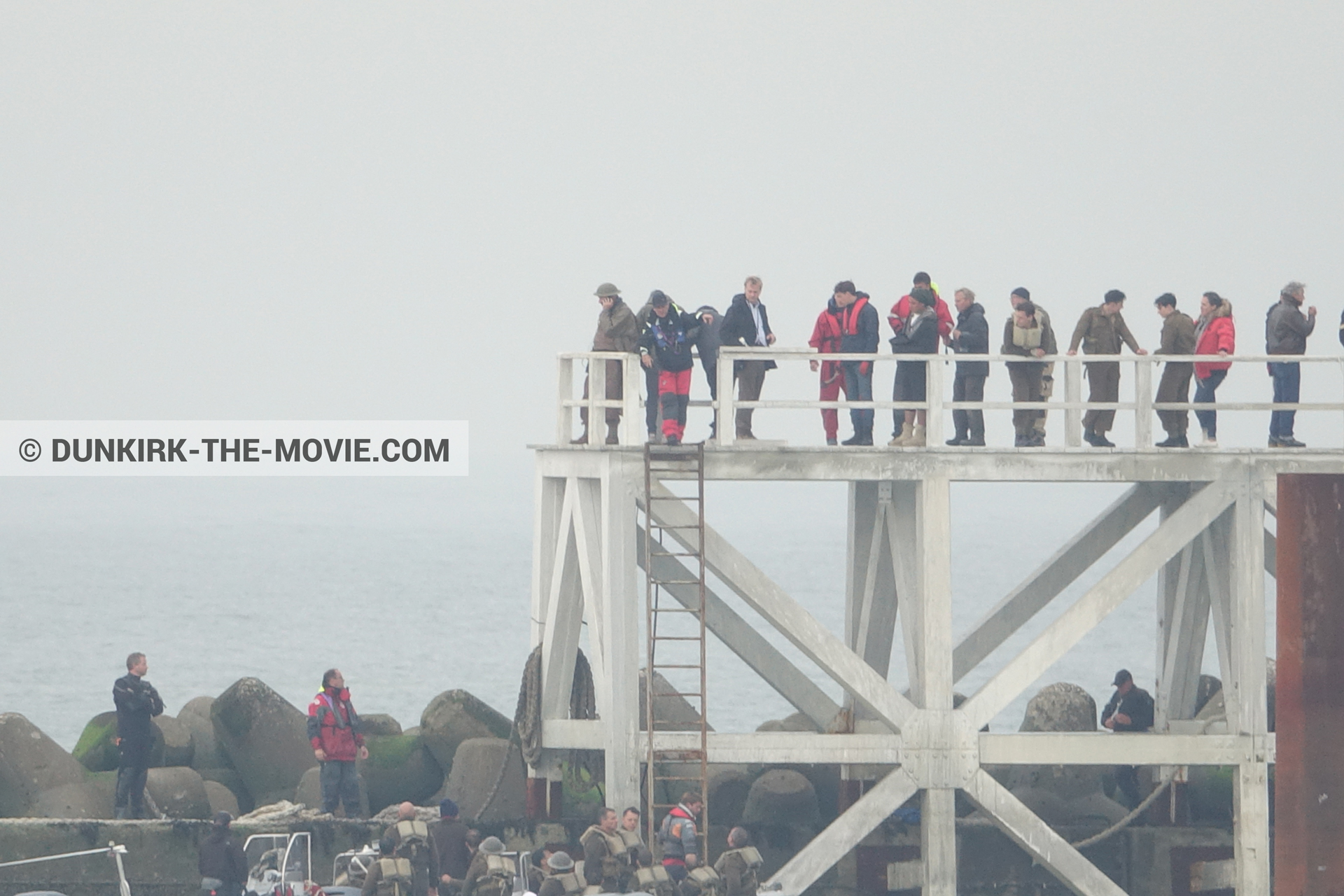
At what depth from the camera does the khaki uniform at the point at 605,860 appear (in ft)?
75.4

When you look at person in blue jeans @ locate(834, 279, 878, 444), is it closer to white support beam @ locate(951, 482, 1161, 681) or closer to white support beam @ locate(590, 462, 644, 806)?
white support beam @ locate(590, 462, 644, 806)

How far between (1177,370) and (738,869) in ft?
25.0

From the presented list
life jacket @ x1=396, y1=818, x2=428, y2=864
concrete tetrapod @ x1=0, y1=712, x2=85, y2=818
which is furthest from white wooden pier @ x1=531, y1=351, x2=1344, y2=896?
concrete tetrapod @ x1=0, y1=712, x2=85, y2=818

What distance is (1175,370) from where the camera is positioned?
26469 millimetres

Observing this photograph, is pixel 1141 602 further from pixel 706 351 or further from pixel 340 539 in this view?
pixel 706 351

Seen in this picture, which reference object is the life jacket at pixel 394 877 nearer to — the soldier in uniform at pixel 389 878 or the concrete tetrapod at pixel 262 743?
the soldier in uniform at pixel 389 878

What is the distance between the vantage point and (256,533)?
184 meters

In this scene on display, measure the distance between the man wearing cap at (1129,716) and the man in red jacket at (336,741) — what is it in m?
8.56

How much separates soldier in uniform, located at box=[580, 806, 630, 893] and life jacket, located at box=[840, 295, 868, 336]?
5957mm

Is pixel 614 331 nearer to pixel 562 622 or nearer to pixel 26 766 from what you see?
pixel 562 622

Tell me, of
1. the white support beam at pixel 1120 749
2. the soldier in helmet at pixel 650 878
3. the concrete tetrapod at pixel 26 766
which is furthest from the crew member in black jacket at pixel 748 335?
the concrete tetrapod at pixel 26 766

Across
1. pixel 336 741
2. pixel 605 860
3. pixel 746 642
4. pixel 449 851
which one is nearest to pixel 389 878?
pixel 449 851

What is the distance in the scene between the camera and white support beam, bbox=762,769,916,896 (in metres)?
25.1

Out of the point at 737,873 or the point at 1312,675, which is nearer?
the point at 1312,675
